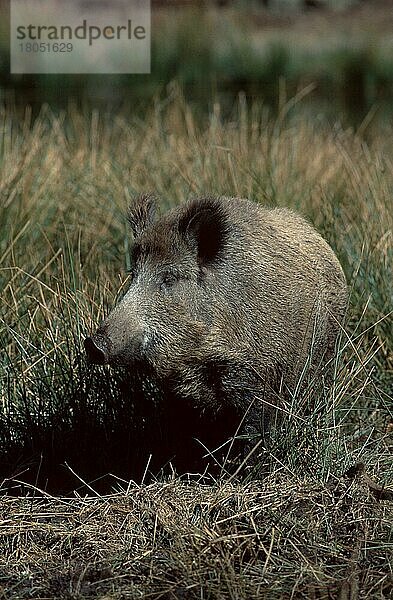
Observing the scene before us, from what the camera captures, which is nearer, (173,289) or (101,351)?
(101,351)

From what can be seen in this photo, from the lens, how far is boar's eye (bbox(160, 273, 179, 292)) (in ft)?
12.1

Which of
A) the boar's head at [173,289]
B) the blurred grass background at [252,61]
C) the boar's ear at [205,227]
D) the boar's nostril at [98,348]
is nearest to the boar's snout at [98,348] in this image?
the boar's nostril at [98,348]

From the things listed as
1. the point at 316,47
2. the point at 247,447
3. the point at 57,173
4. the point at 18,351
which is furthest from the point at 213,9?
the point at 247,447

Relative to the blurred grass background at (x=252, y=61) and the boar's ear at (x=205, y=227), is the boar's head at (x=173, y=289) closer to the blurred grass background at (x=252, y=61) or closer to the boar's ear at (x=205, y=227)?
the boar's ear at (x=205, y=227)

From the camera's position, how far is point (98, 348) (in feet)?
11.1

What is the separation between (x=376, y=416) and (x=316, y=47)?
32.1 ft

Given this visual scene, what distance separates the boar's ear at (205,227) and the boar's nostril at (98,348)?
57 cm

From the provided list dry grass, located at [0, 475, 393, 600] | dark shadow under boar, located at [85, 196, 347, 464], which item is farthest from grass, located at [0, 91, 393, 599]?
dark shadow under boar, located at [85, 196, 347, 464]

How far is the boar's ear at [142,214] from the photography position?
3912 mm

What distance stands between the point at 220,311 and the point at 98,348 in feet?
1.80

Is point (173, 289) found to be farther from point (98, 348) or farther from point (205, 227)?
point (98, 348)

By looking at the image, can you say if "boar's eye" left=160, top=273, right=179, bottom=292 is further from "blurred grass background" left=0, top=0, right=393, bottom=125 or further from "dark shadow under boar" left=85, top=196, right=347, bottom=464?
"blurred grass background" left=0, top=0, right=393, bottom=125

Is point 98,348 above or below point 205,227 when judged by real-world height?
below

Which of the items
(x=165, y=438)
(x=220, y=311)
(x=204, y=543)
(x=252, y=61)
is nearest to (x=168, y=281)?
(x=220, y=311)
